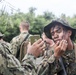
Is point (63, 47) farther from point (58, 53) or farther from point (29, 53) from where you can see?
point (29, 53)

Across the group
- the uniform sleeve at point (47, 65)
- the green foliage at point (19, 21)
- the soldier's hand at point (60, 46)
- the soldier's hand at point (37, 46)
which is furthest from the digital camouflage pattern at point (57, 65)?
the soldier's hand at point (37, 46)

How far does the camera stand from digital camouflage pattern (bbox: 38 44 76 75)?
4.88m

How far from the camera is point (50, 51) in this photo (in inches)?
203

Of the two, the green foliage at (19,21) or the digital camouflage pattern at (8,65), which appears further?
the green foliage at (19,21)

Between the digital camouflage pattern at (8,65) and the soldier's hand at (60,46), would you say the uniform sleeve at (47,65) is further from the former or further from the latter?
the digital camouflage pattern at (8,65)

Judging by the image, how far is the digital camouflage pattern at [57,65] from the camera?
488 cm

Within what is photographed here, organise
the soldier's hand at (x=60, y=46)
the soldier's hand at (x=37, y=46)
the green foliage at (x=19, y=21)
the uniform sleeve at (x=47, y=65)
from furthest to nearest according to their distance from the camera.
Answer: the uniform sleeve at (x=47, y=65) → the soldier's hand at (x=60, y=46) → the green foliage at (x=19, y=21) → the soldier's hand at (x=37, y=46)

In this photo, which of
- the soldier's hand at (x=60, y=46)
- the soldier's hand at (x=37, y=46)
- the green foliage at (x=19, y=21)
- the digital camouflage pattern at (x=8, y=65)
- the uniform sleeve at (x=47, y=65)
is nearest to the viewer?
the digital camouflage pattern at (x=8, y=65)

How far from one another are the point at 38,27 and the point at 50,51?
19.3m

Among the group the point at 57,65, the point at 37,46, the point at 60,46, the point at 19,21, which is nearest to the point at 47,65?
the point at 57,65

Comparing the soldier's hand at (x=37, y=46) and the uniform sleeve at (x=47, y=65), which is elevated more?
the soldier's hand at (x=37, y=46)

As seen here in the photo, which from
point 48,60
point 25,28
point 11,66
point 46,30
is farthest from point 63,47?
point 25,28

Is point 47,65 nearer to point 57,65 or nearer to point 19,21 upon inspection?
point 57,65

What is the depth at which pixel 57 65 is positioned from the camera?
16.5ft
